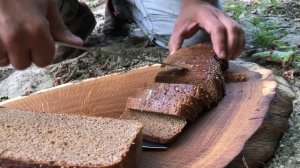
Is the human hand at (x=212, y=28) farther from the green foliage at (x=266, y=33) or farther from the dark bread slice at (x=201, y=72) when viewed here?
the green foliage at (x=266, y=33)

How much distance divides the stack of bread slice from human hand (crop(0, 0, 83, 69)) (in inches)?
14.3

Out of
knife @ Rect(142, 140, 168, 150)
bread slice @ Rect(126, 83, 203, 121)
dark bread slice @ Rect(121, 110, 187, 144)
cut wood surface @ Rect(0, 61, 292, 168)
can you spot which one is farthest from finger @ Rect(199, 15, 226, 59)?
knife @ Rect(142, 140, 168, 150)

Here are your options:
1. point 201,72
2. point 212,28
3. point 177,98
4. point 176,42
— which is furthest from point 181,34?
point 177,98

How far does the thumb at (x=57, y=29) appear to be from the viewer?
2.03m

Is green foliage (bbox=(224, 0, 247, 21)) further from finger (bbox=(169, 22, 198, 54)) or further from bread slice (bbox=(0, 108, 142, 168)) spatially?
bread slice (bbox=(0, 108, 142, 168))

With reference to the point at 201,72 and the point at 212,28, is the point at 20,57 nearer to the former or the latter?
the point at 201,72

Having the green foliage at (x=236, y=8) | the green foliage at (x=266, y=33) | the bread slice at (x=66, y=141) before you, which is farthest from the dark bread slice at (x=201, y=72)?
the green foliage at (x=236, y=8)

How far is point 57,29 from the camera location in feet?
6.79

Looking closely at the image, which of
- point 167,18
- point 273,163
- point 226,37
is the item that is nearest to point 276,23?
point 167,18

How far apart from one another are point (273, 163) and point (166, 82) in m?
0.58

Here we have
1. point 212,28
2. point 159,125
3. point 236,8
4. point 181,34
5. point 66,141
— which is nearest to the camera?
point 66,141

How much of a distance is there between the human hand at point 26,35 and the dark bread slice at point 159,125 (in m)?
0.38

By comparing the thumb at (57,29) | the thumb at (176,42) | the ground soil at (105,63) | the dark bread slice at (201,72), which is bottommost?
the ground soil at (105,63)

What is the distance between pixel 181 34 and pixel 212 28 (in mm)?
240
